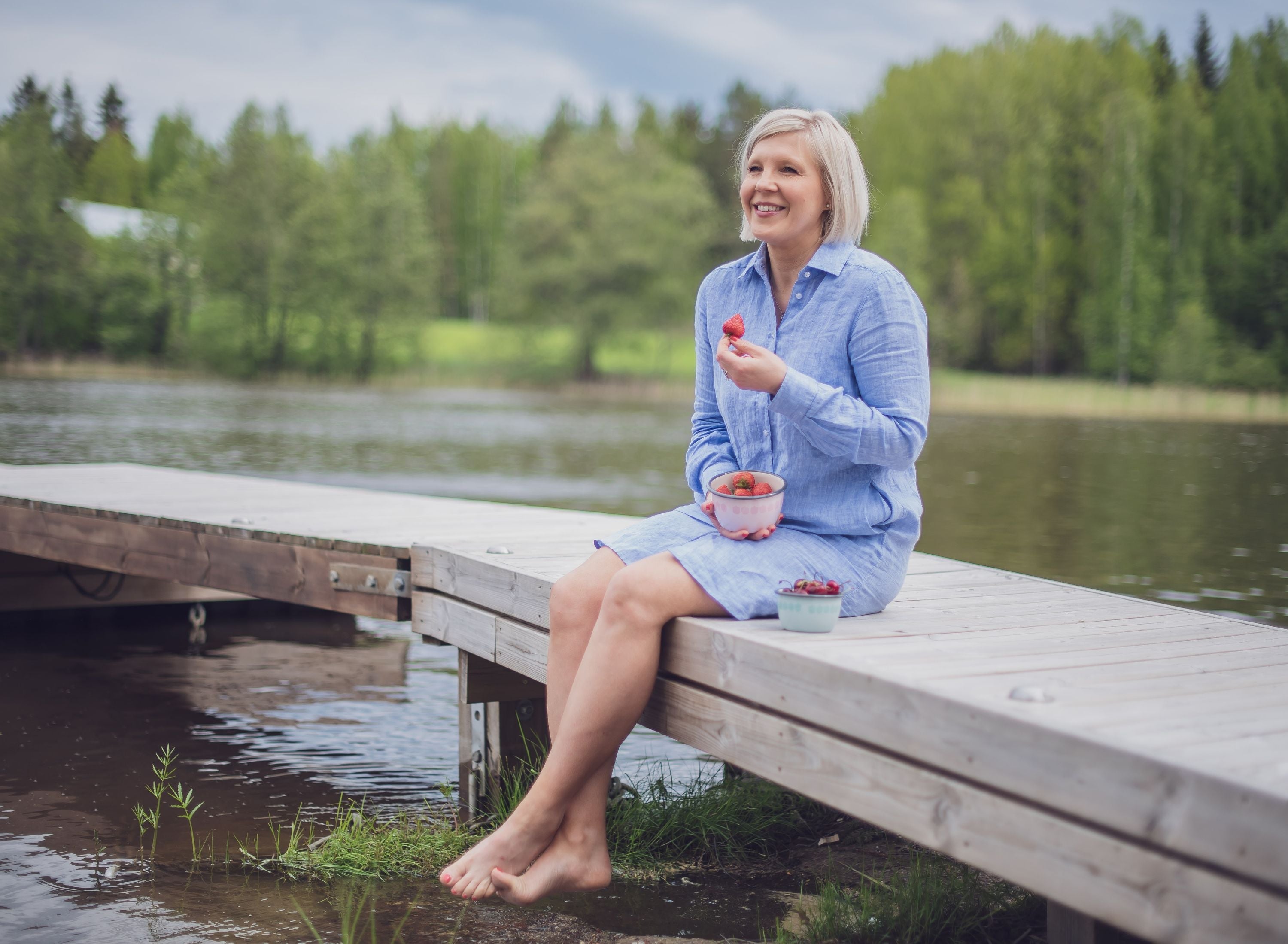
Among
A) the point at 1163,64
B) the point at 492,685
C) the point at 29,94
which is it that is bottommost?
the point at 492,685

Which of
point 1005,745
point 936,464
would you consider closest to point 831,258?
point 1005,745

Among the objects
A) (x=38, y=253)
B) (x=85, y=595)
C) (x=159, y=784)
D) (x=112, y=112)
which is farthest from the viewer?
(x=112, y=112)

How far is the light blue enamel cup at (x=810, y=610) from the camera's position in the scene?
263cm

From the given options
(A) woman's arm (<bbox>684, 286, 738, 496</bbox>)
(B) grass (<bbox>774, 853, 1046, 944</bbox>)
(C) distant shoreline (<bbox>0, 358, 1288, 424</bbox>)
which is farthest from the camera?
(C) distant shoreline (<bbox>0, 358, 1288, 424</bbox>)

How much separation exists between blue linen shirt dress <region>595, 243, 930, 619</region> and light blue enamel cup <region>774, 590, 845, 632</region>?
0.48 ft

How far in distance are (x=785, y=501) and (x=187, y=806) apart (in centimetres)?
235

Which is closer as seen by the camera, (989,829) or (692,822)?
(989,829)

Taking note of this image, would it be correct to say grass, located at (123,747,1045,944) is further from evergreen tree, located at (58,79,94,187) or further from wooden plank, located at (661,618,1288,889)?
evergreen tree, located at (58,79,94,187)

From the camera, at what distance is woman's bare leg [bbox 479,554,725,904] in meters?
2.68

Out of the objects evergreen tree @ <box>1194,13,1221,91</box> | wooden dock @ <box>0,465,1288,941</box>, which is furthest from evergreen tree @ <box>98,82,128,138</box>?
wooden dock @ <box>0,465,1288,941</box>

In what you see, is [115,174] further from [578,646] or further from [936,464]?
[578,646]

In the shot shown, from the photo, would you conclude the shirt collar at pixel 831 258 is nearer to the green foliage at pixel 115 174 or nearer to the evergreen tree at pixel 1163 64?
the evergreen tree at pixel 1163 64

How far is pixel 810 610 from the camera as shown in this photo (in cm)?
264

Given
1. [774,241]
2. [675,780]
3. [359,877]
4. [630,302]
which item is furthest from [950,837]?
[630,302]
